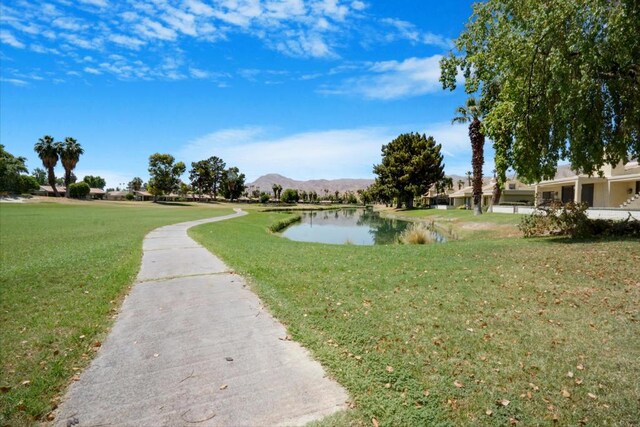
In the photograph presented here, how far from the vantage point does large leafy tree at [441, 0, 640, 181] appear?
904 cm

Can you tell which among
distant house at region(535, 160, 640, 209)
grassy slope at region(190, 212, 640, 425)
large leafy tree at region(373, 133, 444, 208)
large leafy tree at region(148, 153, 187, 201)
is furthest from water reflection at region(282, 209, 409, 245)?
large leafy tree at region(148, 153, 187, 201)

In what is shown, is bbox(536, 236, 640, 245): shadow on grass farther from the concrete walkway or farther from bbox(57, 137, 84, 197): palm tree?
bbox(57, 137, 84, 197): palm tree

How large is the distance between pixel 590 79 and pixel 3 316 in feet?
46.4

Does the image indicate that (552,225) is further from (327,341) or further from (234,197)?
(234,197)

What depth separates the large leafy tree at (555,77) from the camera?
9.04 meters

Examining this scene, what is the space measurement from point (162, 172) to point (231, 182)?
77.6 feet

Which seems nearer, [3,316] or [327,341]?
[327,341]

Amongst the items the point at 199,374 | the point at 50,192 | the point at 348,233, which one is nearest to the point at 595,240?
the point at 199,374

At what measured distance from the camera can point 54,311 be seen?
610 cm

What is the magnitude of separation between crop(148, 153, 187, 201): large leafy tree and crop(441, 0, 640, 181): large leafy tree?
89.9 m

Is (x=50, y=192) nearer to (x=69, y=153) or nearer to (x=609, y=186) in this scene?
(x=69, y=153)

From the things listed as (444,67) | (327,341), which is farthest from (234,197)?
(327,341)

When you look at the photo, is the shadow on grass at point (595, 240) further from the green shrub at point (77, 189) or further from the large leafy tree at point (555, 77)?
the green shrub at point (77, 189)

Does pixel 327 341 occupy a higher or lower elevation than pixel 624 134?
lower
